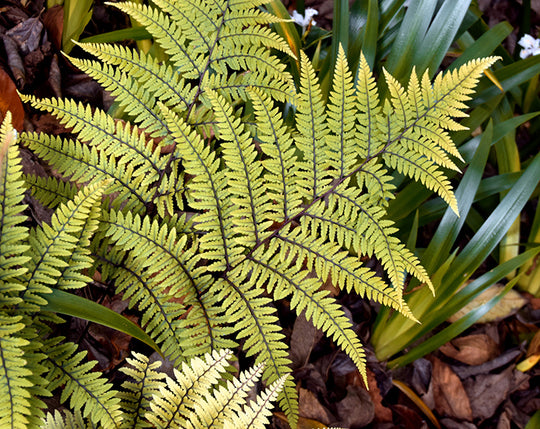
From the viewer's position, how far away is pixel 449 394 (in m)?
2.22

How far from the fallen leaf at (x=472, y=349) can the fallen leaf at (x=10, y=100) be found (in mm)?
2127

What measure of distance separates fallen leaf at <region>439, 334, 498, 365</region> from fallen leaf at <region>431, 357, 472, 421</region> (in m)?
0.10

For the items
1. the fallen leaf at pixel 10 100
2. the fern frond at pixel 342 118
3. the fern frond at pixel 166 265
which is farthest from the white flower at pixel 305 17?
the fern frond at pixel 166 265

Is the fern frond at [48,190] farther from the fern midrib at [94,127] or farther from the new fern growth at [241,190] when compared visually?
the fern midrib at [94,127]

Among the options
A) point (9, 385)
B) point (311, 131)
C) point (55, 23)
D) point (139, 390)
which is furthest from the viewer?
point (55, 23)

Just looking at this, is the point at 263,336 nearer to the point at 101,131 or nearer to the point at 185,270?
the point at 185,270

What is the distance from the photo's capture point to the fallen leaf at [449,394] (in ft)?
7.23

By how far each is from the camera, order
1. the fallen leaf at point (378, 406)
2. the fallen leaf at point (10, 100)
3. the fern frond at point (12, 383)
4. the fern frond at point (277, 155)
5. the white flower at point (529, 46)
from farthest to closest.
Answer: the white flower at point (529, 46) < the fallen leaf at point (378, 406) < the fallen leaf at point (10, 100) < the fern frond at point (277, 155) < the fern frond at point (12, 383)

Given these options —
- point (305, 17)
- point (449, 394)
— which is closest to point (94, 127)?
point (305, 17)

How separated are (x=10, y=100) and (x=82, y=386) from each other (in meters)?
1.15

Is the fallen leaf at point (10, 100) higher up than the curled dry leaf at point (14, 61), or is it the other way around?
the curled dry leaf at point (14, 61)

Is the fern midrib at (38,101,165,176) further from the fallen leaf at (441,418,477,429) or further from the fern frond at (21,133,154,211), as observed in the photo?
the fallen leaf at (441,418,477,429)

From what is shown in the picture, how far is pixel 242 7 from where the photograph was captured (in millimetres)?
1653

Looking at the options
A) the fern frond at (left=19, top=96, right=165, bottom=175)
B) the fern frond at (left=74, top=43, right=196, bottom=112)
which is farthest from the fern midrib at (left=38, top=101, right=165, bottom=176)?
the fern frond at (left=74, top=43, right=196, bottom=112)
